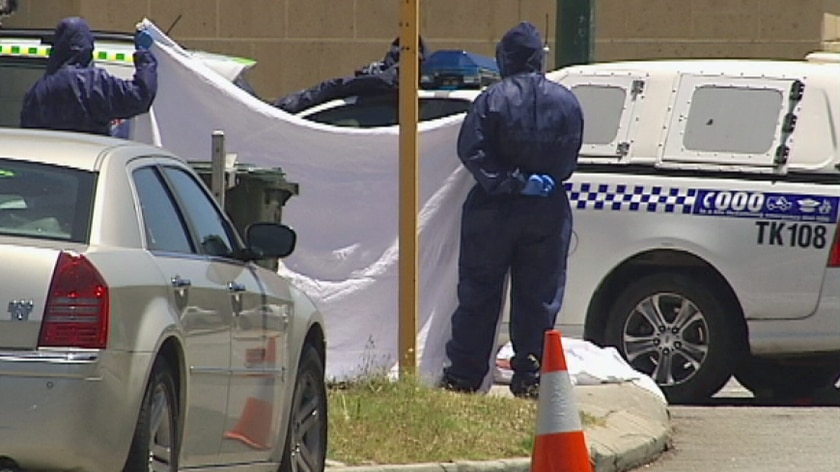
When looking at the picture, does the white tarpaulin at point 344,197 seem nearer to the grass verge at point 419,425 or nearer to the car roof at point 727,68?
the grass verge at point 419,425

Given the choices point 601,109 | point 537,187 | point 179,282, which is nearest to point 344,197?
point 537,187

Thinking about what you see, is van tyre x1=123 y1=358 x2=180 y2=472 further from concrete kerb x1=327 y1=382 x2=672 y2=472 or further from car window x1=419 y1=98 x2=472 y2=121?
car window x1=419 y1=98 x2=472 y2=121

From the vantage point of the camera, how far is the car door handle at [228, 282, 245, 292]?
24.3ft

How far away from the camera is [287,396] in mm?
8039

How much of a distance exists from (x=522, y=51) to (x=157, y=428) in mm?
5196

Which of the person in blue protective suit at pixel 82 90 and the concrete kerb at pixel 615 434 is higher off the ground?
the person in blue protective suit at pixel 82 90

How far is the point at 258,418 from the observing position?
7.67 m

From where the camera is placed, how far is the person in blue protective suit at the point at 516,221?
11.0 m

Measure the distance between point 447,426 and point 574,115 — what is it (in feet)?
7.15

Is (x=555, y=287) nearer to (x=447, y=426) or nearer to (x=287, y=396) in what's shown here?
(x=447, y=426)

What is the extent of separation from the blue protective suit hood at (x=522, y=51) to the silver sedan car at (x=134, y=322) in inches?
130

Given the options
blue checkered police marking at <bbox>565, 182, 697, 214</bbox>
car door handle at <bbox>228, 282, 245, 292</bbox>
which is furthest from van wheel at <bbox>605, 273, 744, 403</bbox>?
car door handle at <bbox>228, 282, 245, 292</bbox>

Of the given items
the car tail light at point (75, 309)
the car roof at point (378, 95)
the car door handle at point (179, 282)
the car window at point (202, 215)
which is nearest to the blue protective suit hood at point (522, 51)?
the car roof at point (378, 95)

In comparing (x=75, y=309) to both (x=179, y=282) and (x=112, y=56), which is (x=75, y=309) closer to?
(x=179, y=282)
